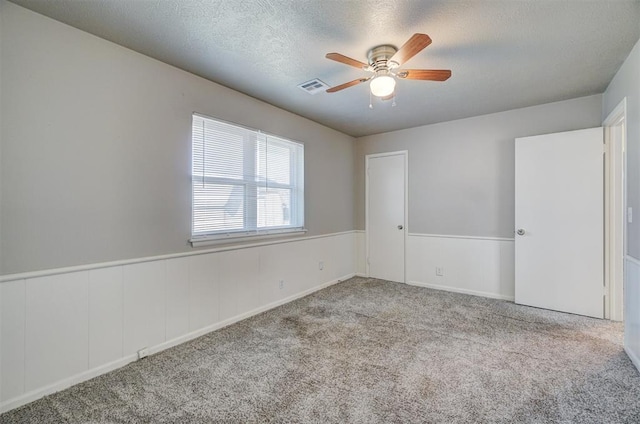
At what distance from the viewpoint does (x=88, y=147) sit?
2096 mm

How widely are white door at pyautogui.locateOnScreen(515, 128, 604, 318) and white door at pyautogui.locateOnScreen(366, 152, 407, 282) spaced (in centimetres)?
157

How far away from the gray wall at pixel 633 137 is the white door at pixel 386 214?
2499mm

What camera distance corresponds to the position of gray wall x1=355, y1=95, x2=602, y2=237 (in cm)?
354

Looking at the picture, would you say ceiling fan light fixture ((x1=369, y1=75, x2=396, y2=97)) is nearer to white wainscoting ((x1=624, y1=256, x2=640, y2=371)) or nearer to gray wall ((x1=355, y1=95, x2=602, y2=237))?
white wainscoting ((x1=624, y1=256, x2=640, y2=371))

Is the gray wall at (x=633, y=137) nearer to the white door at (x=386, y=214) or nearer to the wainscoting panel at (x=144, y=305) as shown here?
the white door at (x=386, y=214)

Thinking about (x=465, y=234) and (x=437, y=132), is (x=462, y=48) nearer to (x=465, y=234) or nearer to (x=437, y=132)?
(x=437, y=132)

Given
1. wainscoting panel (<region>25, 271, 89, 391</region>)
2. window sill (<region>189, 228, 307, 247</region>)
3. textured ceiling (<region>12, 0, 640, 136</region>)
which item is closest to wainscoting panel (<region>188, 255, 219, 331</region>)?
window sill (<region>189, 228, 307, 247</region>)

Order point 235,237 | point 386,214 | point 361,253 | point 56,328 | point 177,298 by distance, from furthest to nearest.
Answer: point 361,253 → point 386,214 → point 235,237 → point 177,298 → point 56,328

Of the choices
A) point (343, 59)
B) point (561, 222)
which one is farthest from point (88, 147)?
point (561, 222)

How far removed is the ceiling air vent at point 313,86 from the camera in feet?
9.47

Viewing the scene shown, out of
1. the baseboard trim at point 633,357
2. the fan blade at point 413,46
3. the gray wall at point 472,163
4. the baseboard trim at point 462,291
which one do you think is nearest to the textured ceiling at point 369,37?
the fan blade at point 413,46

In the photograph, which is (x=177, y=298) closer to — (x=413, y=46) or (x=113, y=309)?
(x=113, y=309)

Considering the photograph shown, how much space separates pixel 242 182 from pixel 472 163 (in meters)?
3.07

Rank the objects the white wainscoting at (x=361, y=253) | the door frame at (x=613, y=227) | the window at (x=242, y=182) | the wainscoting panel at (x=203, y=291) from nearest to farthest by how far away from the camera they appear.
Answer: the wainscoting panel at (x=203, y=291) < the window at (x=242, y=182) < the door frame at (x=613, y=227) < the white wainscoting at (x=361, y=253)
